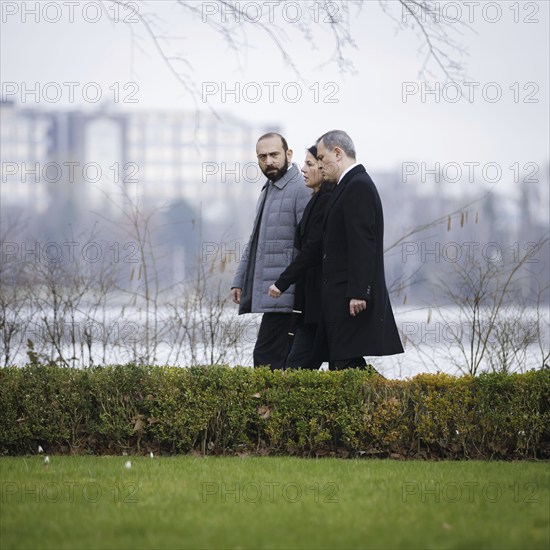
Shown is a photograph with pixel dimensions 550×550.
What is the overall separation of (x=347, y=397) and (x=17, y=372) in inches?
90.6

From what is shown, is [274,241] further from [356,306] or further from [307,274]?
[356,306]

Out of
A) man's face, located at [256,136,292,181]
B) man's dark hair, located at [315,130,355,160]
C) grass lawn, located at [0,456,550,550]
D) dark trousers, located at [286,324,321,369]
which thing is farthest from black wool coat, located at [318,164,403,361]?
grass lawn, located at [0,456,550,550]

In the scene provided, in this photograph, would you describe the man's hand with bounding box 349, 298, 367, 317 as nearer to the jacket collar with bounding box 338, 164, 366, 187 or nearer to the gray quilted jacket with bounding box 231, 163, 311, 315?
the gray quilted jacket with bounding box 231, 163, 311, 315

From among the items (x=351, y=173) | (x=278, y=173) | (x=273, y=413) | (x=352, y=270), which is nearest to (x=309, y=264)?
(x=352, y=270)

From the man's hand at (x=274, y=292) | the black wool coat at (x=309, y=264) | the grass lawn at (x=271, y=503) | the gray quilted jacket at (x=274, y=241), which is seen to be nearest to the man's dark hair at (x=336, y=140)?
the black wool coat at (x=309, y=264)

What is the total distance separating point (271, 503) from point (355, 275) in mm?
1967

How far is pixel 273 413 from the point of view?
601cm

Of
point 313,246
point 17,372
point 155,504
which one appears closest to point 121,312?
point 17,372

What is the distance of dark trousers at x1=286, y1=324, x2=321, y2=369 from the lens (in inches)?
262

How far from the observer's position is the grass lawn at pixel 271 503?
3779mm

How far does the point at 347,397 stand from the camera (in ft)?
19.7

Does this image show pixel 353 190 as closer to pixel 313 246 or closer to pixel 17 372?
pixel 313 246

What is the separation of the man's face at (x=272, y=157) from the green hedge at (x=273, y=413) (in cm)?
146

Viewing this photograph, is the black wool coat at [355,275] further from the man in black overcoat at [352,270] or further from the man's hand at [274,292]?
the man's hand at [274,292]
